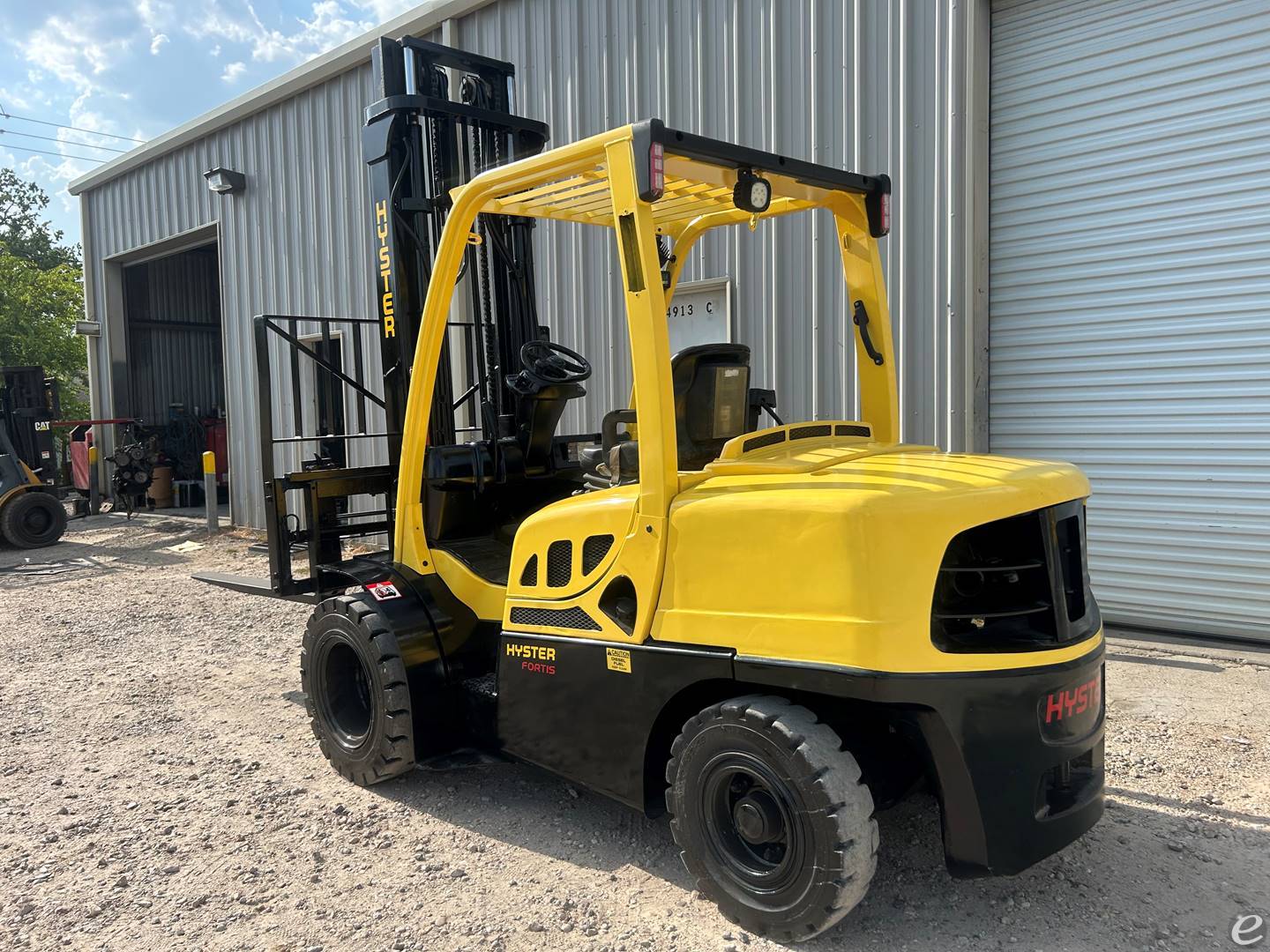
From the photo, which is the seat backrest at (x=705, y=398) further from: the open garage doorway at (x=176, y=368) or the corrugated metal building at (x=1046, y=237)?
the open garage doorway at (x=176, y=368)

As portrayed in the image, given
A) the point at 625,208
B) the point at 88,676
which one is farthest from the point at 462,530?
the point at 88,676

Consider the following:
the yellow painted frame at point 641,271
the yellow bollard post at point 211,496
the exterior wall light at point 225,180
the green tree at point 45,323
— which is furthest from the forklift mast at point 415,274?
the green tree at point 45,323

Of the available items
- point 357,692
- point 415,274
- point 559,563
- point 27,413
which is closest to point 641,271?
point 559,563

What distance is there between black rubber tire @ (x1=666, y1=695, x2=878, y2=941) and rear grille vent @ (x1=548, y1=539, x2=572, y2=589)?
0.78m

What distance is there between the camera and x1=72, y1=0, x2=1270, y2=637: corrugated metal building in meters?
6.26

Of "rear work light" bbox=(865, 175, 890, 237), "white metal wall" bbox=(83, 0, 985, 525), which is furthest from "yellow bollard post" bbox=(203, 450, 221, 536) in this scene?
"rear work light" bbox=(865, 175, 890, 237)

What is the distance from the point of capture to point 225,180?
1390 cm

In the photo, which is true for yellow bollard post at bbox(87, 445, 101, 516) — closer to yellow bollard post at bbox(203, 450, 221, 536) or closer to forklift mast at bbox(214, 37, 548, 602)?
yellow bollard post at bbox(203, 450, 221, 536)

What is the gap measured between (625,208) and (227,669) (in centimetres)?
505

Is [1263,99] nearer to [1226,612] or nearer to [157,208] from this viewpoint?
[1226,612]

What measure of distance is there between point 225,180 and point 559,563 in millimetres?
12604

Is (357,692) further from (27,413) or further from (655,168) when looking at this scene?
(27,413)

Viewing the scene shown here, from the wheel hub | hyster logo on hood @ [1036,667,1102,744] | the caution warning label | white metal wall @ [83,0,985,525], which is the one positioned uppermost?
white metal wall @ [83,0,985,525]

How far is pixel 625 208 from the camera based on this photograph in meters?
3.12
